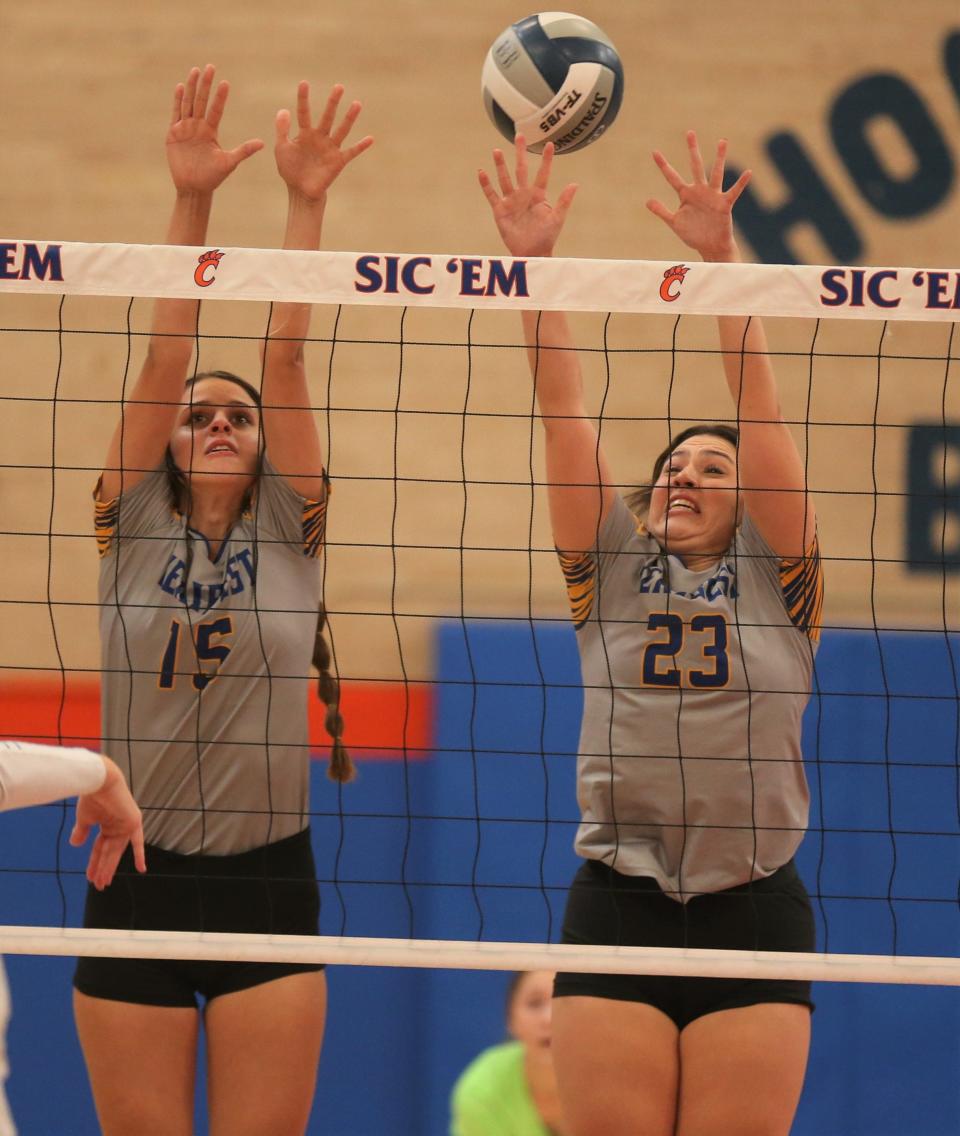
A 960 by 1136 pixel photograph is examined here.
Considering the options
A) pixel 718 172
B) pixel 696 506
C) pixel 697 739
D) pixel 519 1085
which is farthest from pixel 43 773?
pixel 519 1085

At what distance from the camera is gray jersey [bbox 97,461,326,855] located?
3.35m

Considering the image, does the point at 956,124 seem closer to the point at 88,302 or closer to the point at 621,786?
the point at 88,302

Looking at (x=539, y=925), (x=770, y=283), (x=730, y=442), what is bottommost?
(x=539, y=925)

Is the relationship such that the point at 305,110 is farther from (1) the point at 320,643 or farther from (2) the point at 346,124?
(1) the point at 320,643

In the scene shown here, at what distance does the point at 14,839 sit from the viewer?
18.5ft

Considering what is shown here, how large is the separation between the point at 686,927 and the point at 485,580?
11.1 ft

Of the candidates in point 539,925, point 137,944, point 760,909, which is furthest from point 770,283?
point 539,925

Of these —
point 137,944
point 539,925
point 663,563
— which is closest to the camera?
point 137,944

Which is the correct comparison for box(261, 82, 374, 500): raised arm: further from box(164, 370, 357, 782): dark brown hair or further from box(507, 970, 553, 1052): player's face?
box(507, 970, 553, 1052): player's face

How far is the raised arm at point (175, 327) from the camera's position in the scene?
3.48 m

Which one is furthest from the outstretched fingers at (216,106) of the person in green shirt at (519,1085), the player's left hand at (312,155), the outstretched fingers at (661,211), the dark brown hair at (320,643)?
the person in green shirt at (519,1085)

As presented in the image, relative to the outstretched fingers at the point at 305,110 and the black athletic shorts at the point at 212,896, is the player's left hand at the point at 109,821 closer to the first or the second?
the black athletic shorts at the point at 212,896

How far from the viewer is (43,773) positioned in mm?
2188

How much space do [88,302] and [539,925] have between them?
329cm
